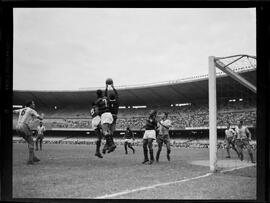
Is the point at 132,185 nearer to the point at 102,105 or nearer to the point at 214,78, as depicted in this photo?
the point at 102,105

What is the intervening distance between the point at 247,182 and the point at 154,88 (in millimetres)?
30434

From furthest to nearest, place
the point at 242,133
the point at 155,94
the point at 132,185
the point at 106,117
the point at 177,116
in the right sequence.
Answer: the point at 155,94 < the point at 177,116 < the point at 242,133 < the point at 106,117 < the point at 132,185

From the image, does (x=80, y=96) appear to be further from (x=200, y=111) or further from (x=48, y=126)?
(x=200, y=111)

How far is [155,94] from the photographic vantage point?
3822 cm

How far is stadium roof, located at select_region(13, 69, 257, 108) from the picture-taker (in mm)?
32250

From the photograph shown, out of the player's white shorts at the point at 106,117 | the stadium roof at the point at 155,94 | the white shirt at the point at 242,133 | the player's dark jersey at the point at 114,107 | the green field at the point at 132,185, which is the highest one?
the stadium roof at the point at 155,94

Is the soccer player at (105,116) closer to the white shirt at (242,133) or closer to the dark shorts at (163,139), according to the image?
the dark shorts at (163,139)

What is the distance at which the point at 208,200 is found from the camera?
5.16 meters

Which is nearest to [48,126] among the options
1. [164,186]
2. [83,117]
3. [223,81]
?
[83,117]

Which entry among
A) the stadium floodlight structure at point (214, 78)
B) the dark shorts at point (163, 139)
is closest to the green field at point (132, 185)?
the stadium floodlight structure at point (214, 78)

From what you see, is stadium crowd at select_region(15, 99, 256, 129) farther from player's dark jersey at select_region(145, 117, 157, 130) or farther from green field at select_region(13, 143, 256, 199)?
green field at select_region(13, 143, 256, 199)

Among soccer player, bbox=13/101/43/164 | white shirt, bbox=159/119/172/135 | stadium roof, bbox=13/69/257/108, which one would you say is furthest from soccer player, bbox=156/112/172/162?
stadium roof, bbox=13/69/257/108

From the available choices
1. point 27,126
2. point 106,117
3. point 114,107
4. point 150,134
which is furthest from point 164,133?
point 27,126

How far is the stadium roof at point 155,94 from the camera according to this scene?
32250 millimetres
